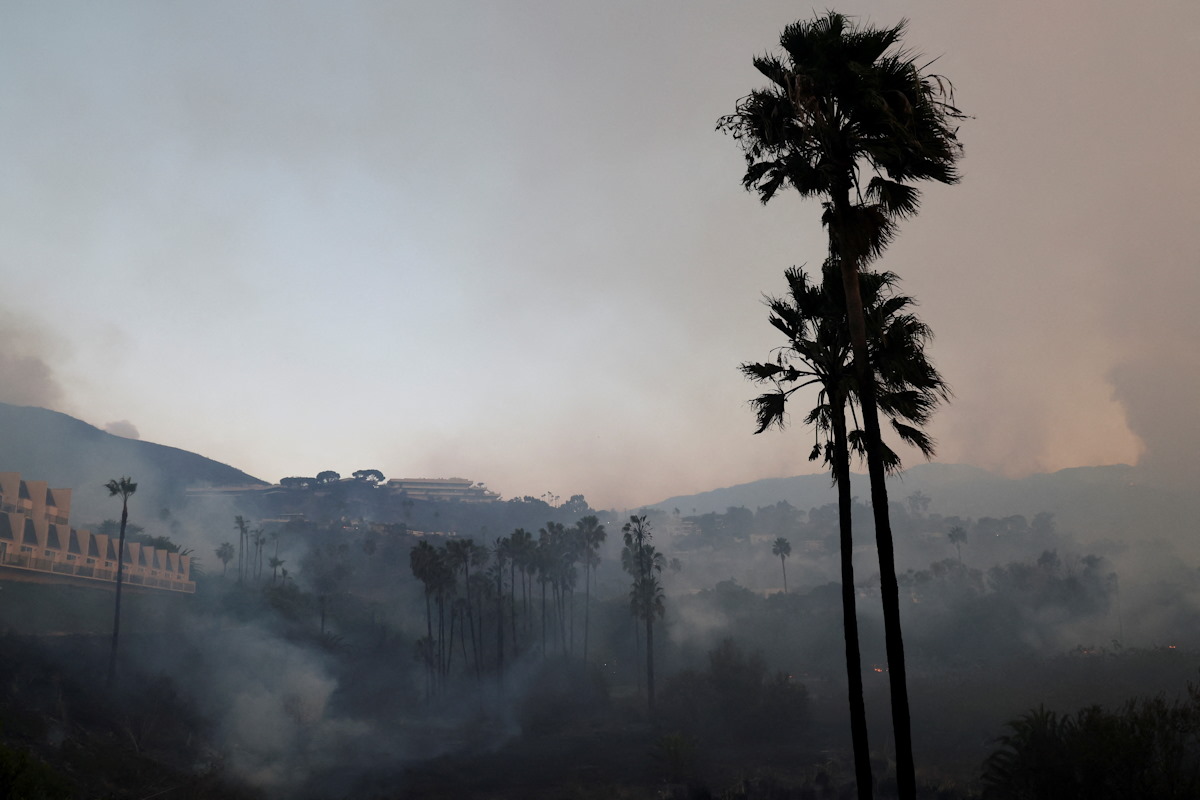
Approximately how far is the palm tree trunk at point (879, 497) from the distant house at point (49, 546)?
294 feet

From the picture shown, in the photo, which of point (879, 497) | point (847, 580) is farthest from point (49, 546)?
point (879, 497)

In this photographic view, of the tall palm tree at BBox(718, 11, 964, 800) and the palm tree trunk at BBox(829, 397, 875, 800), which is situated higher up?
the tall palm tree at BBox(718, 11, 964, 800)

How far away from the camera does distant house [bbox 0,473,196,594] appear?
77562mm

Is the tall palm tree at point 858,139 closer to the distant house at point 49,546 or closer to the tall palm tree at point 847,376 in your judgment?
the tall palm tree at point 847,376

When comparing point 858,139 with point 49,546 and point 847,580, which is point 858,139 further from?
point 49,546

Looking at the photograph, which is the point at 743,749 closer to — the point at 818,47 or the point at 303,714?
the point at 303,714

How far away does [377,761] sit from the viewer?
7338cm

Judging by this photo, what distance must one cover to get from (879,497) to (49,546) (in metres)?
97.9

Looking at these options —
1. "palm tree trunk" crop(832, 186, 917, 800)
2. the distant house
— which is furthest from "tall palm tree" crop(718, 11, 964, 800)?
the distant house

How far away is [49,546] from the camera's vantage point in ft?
275

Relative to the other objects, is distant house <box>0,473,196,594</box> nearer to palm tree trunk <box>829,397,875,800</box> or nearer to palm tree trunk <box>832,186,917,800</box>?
palm tree trunk <box>829,397,875,800</box>

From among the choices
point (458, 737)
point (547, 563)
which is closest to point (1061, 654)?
point (547, 563)

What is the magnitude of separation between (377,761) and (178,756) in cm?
1911

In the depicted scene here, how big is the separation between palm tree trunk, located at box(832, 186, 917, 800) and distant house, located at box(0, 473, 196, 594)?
89664 millimetres
